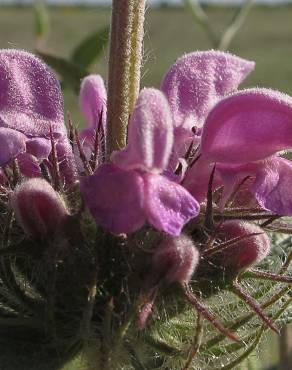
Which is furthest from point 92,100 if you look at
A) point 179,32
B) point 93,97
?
point 179,32

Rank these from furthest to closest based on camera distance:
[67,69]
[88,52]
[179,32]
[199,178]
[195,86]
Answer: [179,32], [88,52], [67,69], [195,86], [199,178]

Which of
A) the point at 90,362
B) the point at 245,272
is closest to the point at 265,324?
the point at 245,272

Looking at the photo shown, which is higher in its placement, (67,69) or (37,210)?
(37,210)

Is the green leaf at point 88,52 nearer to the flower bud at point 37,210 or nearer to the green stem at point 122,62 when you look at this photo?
the green stem at point 122,62

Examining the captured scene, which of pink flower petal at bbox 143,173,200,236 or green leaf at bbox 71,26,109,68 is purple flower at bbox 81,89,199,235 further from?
green leaf at bbox 71,26,109,68

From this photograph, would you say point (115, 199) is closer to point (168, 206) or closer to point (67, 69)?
point (168, 206)

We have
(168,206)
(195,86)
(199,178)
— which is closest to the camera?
(168,206)

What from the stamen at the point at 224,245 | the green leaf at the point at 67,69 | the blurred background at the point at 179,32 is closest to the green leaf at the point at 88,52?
the green leaf at the point at 67,69
